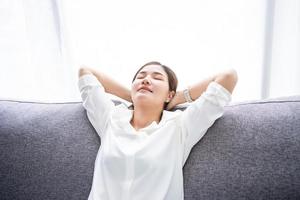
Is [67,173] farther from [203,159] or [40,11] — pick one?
[40,11]

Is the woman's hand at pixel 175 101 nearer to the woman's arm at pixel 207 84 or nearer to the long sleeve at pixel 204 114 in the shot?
the woman's arm at pixel 207 84

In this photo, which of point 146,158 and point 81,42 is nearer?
point 146,158

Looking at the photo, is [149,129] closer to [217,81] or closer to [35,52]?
[217,81]

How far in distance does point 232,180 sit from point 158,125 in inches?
13.3

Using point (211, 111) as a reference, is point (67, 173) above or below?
below

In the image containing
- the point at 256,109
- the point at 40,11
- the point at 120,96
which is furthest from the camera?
the point at 40,11

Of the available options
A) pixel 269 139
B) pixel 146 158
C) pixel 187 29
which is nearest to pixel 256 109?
pixel 269 139

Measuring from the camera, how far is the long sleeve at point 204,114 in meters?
0.95

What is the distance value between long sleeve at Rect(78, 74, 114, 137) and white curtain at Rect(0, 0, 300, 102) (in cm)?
39

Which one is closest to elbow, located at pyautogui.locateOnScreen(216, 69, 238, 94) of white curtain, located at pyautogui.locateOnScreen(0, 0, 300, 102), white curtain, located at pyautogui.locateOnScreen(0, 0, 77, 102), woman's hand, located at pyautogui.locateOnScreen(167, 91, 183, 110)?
woman's hand, located at pyautogui.locateOnScreen(167, 91, 183, 110)

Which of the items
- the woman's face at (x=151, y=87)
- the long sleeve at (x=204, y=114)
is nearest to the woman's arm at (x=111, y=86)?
the woman's face at (x=151, y=87)

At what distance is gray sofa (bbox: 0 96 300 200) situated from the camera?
33.6 inches

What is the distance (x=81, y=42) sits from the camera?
4.92 ft

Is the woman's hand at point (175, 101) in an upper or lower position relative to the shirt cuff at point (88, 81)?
lower
